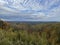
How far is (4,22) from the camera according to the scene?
508cm

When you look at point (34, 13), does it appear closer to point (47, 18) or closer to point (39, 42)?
point (47, 18)

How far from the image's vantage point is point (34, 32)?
16.6ft

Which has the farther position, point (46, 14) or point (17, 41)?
point (46, 14)

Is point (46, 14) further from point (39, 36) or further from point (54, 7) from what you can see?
point (39, 36)

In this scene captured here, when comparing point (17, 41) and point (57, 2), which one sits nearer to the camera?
point (17, 41)

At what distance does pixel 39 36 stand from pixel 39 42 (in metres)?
0.20

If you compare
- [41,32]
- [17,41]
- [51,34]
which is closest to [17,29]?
[17,41]

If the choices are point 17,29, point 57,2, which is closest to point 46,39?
point 17,29

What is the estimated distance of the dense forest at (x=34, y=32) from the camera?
5004 millimetres

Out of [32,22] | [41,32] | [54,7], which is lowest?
[41,32]

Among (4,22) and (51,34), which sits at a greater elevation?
(4,22)

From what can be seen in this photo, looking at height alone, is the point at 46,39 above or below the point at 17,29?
below

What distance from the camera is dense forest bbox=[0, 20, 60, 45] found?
5.00m

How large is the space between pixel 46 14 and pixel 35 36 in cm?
83
